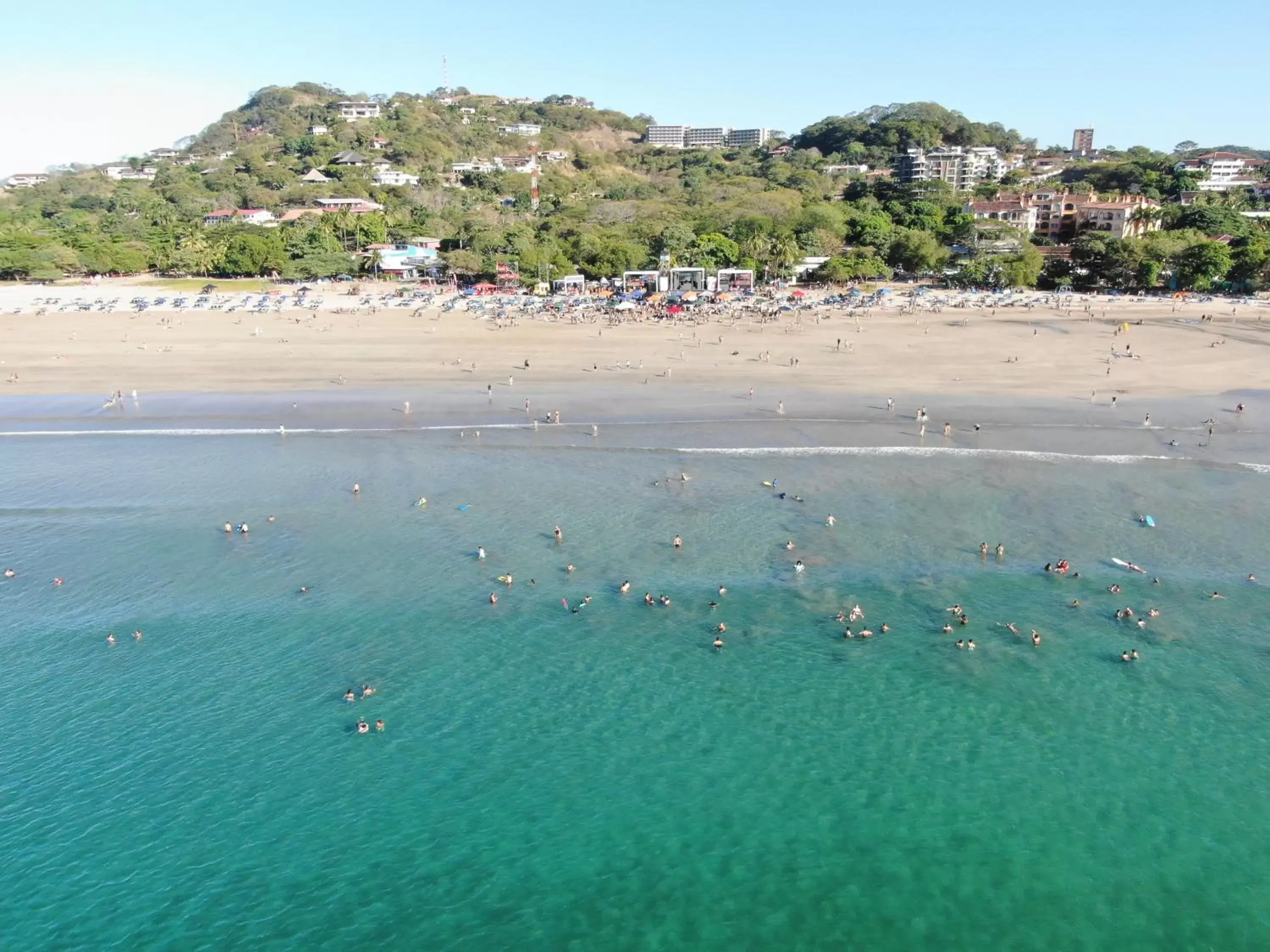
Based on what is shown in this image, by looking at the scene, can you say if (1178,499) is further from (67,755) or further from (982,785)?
(67,755)

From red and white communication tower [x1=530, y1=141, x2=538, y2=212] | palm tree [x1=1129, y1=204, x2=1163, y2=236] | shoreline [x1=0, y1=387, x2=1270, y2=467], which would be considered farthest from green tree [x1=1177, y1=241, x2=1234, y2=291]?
red and white communication tower [x1=530, y1=141, x2=538, y2=212]

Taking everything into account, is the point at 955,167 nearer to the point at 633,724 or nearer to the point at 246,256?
the point at 246,256

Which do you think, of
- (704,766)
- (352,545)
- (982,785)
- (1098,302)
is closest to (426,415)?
(352,545)

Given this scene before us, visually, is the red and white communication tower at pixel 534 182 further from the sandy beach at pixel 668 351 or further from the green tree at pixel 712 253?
the sandy beach at pixel 668 351

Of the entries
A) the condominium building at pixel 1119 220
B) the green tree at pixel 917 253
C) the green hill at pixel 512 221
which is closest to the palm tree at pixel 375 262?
the green hill at pixel 512 221

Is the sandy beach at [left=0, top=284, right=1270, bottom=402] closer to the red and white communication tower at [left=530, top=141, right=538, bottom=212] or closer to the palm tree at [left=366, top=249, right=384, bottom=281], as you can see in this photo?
the palm tree at [left=366, top=249, right=384, bottom=281]

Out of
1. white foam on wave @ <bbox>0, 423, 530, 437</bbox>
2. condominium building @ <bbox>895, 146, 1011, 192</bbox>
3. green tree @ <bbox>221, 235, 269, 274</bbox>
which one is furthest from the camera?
condominium building @ <bbox>895, 146, 1011, 192</bbox>
